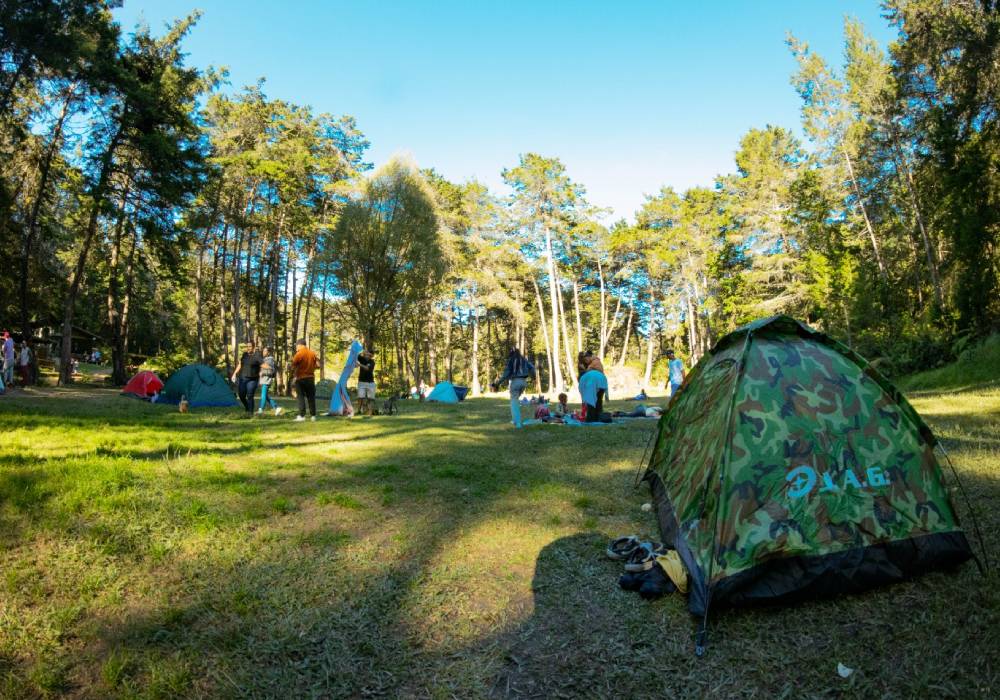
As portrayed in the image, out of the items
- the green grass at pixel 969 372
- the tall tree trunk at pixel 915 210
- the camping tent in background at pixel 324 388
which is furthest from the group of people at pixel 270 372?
the tall tree trunk at pixel 915 210

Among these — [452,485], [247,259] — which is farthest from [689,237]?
[452,485]

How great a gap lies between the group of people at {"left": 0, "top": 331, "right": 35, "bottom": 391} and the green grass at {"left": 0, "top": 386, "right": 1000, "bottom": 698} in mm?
15562

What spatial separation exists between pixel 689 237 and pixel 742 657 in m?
38.7

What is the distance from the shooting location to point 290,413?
623 inches

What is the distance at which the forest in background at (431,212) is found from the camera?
56.6 ft

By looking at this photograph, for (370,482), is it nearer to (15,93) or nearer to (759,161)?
(15,93)

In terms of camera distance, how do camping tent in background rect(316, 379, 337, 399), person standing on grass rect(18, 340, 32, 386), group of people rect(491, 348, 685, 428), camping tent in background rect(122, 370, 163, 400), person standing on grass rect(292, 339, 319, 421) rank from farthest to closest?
1. camping tent in background rect(316, 379, 337, 399)
2. person standing on grass rect(18, 340, 32, 386)
3. camping tent in background rect(122, 370, 163, 400)
4. person standing on grass rect(292, 339, 319, 421)
5. group of people rect(491, 348, 685, 428)

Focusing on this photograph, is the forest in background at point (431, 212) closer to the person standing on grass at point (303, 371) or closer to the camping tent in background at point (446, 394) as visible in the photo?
the camping tent in background at point (446, 394)

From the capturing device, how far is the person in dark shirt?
15.1m

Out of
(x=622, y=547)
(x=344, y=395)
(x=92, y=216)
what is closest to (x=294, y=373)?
(x=344, y=395)

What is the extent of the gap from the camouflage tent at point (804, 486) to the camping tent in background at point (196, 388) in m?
16.4

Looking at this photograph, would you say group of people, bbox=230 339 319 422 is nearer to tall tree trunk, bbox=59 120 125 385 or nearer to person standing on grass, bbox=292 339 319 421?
person standing on grass, bbox=292 339 319 421

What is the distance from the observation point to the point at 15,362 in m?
19.2

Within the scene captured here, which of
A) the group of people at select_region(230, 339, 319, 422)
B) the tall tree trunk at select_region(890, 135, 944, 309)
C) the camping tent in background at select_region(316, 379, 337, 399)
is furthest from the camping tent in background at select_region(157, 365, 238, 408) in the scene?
the tall tree trunk at select_region(890, 135, 944, 309)
